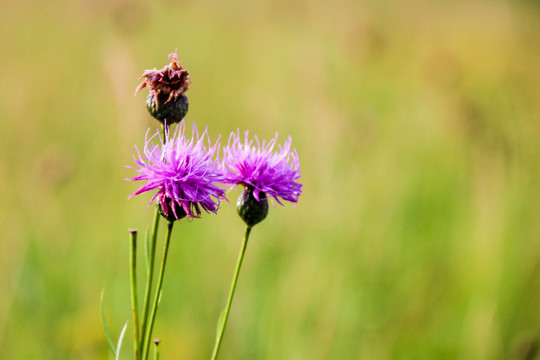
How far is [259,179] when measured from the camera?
63.3 inches

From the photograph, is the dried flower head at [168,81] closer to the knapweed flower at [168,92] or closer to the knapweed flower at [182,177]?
the knapweed flower at [168,92]

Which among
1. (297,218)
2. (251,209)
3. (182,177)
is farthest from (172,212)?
(297,218)

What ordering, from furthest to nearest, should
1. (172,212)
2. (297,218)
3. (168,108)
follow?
1. (297,218)
2. (168,108)
3. (172,212)

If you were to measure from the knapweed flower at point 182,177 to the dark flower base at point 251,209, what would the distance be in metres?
0.11

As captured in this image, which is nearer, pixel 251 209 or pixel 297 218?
pixel 251 209

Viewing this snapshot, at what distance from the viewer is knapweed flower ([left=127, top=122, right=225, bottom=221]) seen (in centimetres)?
143

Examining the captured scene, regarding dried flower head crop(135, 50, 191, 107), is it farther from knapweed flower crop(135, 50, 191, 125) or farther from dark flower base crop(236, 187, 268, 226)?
dark flower base crop(236, 187, 268, 226)

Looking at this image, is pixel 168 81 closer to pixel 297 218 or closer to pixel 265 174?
pixel 265 174

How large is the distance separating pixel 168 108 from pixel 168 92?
0.05 m

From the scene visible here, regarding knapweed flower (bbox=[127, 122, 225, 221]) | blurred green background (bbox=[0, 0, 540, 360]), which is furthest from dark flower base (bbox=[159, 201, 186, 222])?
blurred green background (bbox=[0, 0, 540, 360])

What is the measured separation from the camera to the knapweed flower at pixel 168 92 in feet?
5.01

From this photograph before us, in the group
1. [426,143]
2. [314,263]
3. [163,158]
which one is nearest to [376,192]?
[314,263]

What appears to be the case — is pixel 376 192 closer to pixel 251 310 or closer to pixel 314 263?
pixel 314 263

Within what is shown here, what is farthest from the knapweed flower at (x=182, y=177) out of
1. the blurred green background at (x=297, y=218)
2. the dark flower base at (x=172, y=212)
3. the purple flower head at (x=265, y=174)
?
the blurred green background at (x=297, y=218)
